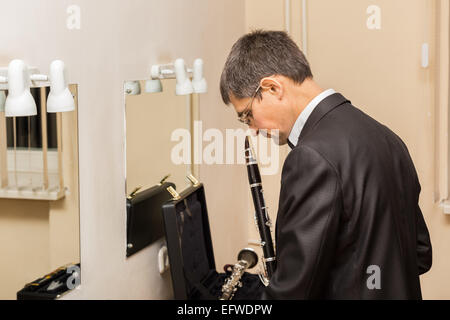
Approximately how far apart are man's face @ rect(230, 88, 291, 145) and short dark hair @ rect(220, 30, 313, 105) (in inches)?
1.0

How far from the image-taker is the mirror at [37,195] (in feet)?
4.50

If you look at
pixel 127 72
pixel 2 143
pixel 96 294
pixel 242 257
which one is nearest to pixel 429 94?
pixel 242 257

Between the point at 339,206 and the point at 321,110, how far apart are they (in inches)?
10.5

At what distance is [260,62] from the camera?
4.62 ft

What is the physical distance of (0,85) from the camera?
4.16ft

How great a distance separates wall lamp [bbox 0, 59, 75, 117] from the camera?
1.24 meters

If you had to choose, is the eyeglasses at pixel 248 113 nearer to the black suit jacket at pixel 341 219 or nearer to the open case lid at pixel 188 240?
the black suit jacket at pixel 341 219

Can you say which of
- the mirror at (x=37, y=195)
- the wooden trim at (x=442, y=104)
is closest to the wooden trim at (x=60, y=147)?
the mirror at (x=37, y=195)

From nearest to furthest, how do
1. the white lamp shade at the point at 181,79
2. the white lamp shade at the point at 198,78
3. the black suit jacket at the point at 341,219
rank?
1. the black suit jacket at the point at 341,219
2. the white lamp shade at the point at 181,79
3. the white lamp shade at the point at 198,78

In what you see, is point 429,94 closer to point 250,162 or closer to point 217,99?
point 217,99

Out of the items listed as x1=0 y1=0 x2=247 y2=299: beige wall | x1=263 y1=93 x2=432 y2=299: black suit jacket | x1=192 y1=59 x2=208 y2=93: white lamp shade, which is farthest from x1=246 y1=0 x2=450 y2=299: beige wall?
x1=263 y1=93 x2=432 y2=299: black suit jacket

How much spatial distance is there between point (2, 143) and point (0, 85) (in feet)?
0.53

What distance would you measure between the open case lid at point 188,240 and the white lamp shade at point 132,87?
0.42 metres

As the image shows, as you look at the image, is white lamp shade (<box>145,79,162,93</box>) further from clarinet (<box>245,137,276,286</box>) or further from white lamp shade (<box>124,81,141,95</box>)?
clarinet (<box>245,137,276,286</box>)
